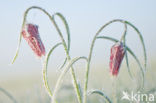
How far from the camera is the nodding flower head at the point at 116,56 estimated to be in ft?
5.64

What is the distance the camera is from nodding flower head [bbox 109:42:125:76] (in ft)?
5.64

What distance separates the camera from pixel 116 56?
5.72 feet

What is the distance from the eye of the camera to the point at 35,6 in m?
1.58

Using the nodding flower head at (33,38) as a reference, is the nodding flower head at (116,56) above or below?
below

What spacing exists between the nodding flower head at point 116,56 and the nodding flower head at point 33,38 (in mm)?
368

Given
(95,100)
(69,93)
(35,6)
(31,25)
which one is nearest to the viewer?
(35,6)

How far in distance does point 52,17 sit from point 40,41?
15cm

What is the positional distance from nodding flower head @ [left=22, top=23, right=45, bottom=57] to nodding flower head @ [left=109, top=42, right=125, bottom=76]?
1.21 ft

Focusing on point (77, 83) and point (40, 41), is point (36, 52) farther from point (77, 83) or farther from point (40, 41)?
point (77, 83)

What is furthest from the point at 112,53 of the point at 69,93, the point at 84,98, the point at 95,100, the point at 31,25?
the point at 69,93

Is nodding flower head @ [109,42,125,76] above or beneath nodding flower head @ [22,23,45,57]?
beneath

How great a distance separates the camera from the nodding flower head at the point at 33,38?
168cm

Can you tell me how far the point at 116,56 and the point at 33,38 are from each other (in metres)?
0.44

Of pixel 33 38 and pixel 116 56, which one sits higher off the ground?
pixel 33 38
